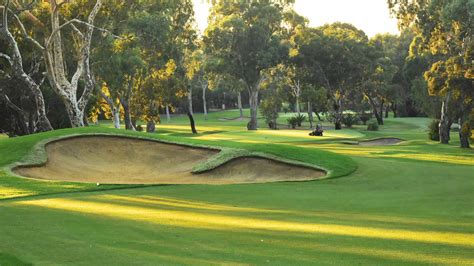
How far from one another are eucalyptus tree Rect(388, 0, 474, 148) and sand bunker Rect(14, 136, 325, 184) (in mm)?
17189

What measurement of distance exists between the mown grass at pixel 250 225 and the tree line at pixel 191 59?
21.1m

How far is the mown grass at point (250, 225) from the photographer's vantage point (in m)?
9.29

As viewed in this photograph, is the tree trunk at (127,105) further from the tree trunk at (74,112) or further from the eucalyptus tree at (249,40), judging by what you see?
the tree trunk at (74,112)

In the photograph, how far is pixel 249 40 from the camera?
80375mm

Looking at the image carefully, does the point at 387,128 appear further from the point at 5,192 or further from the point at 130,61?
the point at 5,192

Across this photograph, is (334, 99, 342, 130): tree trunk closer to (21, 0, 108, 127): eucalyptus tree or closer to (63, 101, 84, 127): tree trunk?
(21, 0, 108, 127): eucalyptus tree

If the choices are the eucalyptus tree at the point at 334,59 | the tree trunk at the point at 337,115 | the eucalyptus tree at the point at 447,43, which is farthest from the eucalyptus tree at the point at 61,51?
the tree trunk at the point at 337,115

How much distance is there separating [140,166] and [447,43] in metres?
35.7

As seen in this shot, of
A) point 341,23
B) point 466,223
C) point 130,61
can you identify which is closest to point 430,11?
point 130,61

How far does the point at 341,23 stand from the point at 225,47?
38.0 metres

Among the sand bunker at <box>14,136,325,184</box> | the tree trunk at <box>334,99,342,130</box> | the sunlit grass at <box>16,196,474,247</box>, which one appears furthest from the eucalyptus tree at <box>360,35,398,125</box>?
the sunlit grass at <box>16,196,474,247</box>

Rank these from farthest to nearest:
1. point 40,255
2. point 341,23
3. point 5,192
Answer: point 341,23 < point 5,192 < point 40,255

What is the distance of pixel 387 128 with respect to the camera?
289ft

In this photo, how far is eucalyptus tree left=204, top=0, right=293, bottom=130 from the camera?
261 feet
